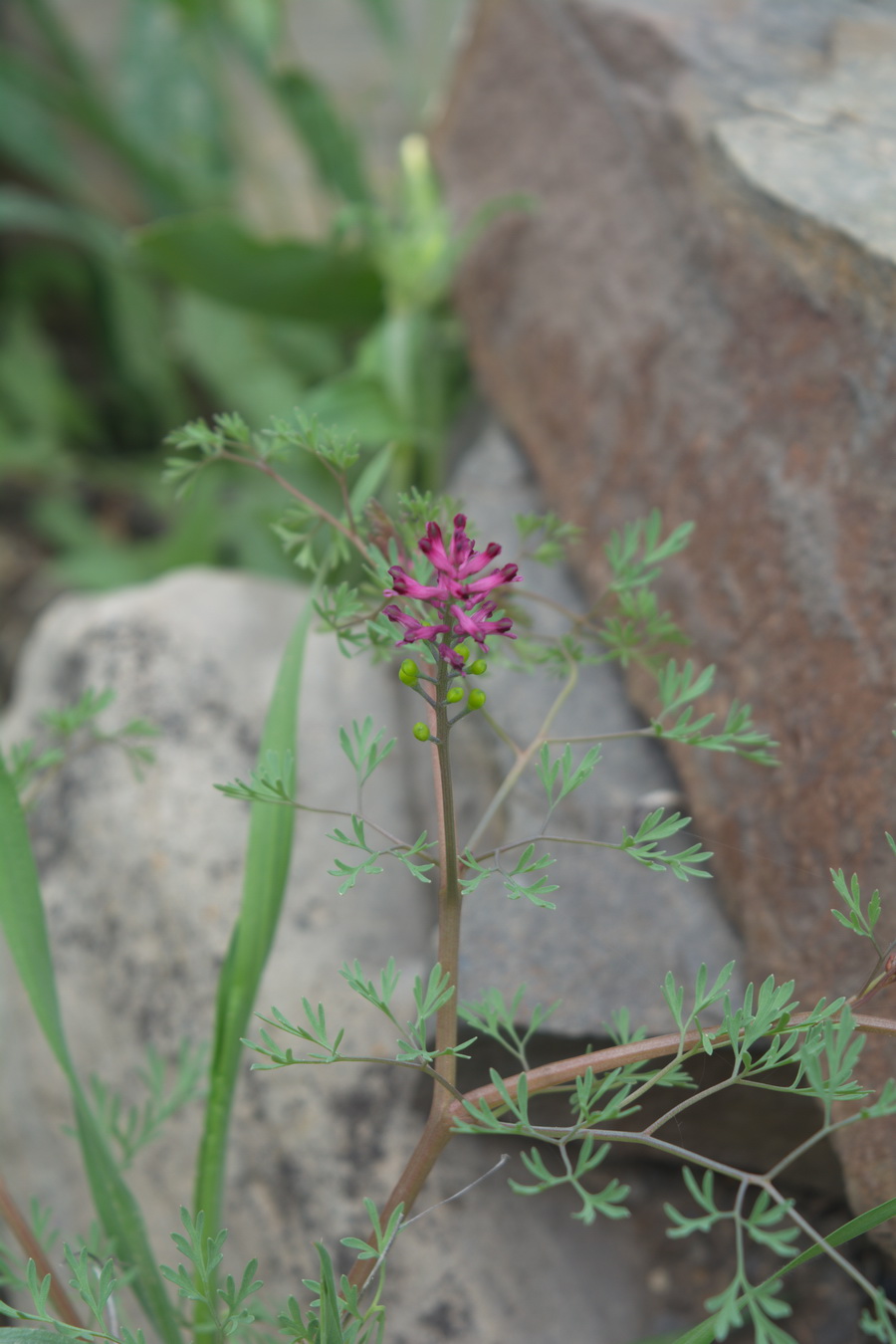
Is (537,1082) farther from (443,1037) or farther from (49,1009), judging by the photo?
(49,1009)

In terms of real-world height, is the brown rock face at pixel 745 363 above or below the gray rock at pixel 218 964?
above

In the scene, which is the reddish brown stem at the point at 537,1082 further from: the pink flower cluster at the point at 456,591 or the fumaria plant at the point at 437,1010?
the pink flower cluster at the point at 456,591

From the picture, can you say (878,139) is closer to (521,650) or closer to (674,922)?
(521,650)

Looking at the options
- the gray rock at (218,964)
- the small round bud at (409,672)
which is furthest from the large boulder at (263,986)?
the small round bud at (409,672)

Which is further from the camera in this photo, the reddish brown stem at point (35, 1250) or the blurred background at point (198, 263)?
the blurred background at point (198, 263)

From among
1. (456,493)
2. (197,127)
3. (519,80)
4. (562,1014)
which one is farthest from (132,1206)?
(197,127)

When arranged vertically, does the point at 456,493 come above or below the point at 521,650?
above

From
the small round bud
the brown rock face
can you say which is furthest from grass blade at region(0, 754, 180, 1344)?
the brown rock face

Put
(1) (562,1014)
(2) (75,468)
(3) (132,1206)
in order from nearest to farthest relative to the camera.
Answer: (3) (132,1206) → (1) (562,1014) → (2) (75,468)
